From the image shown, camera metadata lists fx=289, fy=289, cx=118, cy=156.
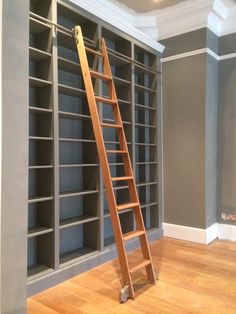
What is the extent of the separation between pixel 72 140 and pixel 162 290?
5.18 feet

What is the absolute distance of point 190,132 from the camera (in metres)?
3.86

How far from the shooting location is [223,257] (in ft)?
10.8

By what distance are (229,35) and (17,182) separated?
11.5 ft

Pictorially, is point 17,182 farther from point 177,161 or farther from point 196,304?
point 177,161

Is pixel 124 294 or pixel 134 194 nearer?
pixel 124 294

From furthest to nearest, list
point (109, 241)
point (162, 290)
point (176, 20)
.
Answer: point (176, 20) < point (109, 241) < point (162, 290)

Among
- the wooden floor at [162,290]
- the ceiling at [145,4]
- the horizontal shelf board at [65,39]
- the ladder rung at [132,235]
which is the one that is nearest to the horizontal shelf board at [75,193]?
the ladder rung at [132,235]

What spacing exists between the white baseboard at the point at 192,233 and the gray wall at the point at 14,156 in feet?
8.27

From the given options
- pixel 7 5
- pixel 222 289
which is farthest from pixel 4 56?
pixel 222 289

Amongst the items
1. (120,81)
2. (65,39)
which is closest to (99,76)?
(65,39)

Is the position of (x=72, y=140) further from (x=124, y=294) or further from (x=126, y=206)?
(x=124, y=294)

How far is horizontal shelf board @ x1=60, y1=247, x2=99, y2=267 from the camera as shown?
9.21ft

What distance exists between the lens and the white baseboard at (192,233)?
374cm

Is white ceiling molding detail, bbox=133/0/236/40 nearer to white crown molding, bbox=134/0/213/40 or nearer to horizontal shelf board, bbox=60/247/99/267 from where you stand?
white crown molding, bbox=134/0/213/40
